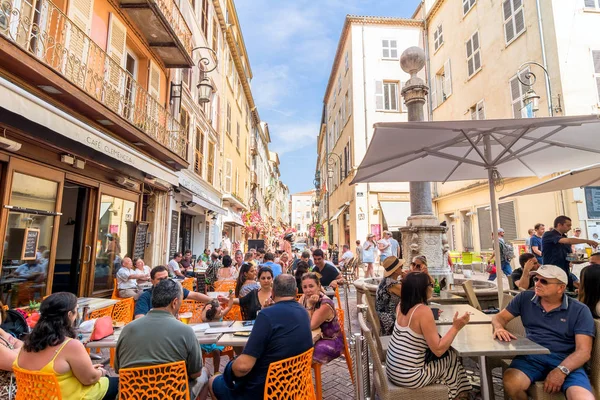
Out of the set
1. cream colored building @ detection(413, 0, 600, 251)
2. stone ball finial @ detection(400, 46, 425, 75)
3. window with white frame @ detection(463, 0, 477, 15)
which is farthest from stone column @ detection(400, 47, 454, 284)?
window with white frame @ detection(463, 0, 477, 15)

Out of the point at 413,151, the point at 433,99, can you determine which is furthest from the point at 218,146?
the point at 413,151

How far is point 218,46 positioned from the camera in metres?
17.3

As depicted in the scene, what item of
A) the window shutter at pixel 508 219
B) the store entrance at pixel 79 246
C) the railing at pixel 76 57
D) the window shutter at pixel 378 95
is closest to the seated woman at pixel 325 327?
the railing at pixel 76 57

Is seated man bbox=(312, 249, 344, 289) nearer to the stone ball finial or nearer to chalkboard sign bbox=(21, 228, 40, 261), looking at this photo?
the stone ball finial

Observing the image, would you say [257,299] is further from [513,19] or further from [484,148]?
[513,19]

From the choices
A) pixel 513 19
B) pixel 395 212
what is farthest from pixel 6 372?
pixel 395 212

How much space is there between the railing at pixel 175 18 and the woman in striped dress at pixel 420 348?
373 inches

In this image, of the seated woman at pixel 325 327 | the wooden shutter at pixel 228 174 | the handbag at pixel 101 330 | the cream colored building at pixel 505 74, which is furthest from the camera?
the wooden shutter at pixel 228 174

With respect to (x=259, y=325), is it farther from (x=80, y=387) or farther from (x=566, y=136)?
(x=566, y=136)

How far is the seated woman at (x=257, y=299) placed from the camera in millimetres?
4160

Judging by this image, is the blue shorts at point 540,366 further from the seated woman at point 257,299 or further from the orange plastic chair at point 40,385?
the orange plastic chair at point 40,385

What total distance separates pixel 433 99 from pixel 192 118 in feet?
46.8

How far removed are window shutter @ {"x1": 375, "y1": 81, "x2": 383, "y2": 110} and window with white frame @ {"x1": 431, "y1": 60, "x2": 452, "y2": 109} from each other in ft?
10.3

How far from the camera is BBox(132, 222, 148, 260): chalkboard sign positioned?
29.7 ft
